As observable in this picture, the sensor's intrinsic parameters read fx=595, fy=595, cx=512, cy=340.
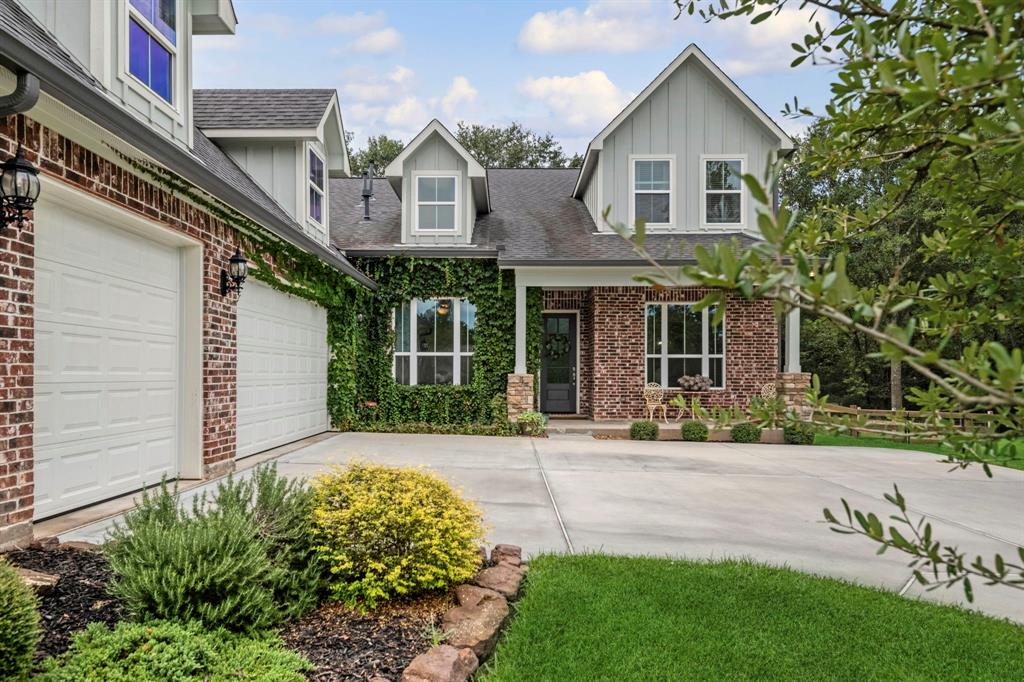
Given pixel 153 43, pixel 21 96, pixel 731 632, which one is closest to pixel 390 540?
pixel 731 632

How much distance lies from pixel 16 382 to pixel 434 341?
8219 millimetres

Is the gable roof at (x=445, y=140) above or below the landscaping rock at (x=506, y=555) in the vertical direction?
above

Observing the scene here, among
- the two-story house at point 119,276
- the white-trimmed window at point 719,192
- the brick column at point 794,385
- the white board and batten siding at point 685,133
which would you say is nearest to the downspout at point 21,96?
the two-story house at point 119,276

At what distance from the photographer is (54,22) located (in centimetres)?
507

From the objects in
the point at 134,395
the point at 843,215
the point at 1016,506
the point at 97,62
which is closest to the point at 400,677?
the point at 843,215

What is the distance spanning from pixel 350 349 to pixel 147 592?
8.84 m

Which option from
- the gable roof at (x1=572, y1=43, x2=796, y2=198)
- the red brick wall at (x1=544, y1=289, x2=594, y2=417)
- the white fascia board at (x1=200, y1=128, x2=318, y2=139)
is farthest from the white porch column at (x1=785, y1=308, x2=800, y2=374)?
the white fascia board at (x1=200, y1=128, x2=318, y2=139)

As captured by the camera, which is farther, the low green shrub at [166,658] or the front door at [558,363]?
the front door at [558,363]

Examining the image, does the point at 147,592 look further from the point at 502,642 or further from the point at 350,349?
the point at 350,349

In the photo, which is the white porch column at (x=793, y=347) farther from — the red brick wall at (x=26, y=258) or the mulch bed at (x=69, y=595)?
the mulch bed at (x=69, y=595)

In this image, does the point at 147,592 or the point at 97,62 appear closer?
the point at 147,592

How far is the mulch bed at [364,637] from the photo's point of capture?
238 centimetres

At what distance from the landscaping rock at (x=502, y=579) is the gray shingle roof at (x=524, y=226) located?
7208 mm

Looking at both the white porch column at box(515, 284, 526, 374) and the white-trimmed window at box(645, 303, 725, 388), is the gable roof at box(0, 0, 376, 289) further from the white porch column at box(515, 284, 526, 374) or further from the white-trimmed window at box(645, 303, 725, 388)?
the white-trimmed window at box(645, 303, 725, 388)
